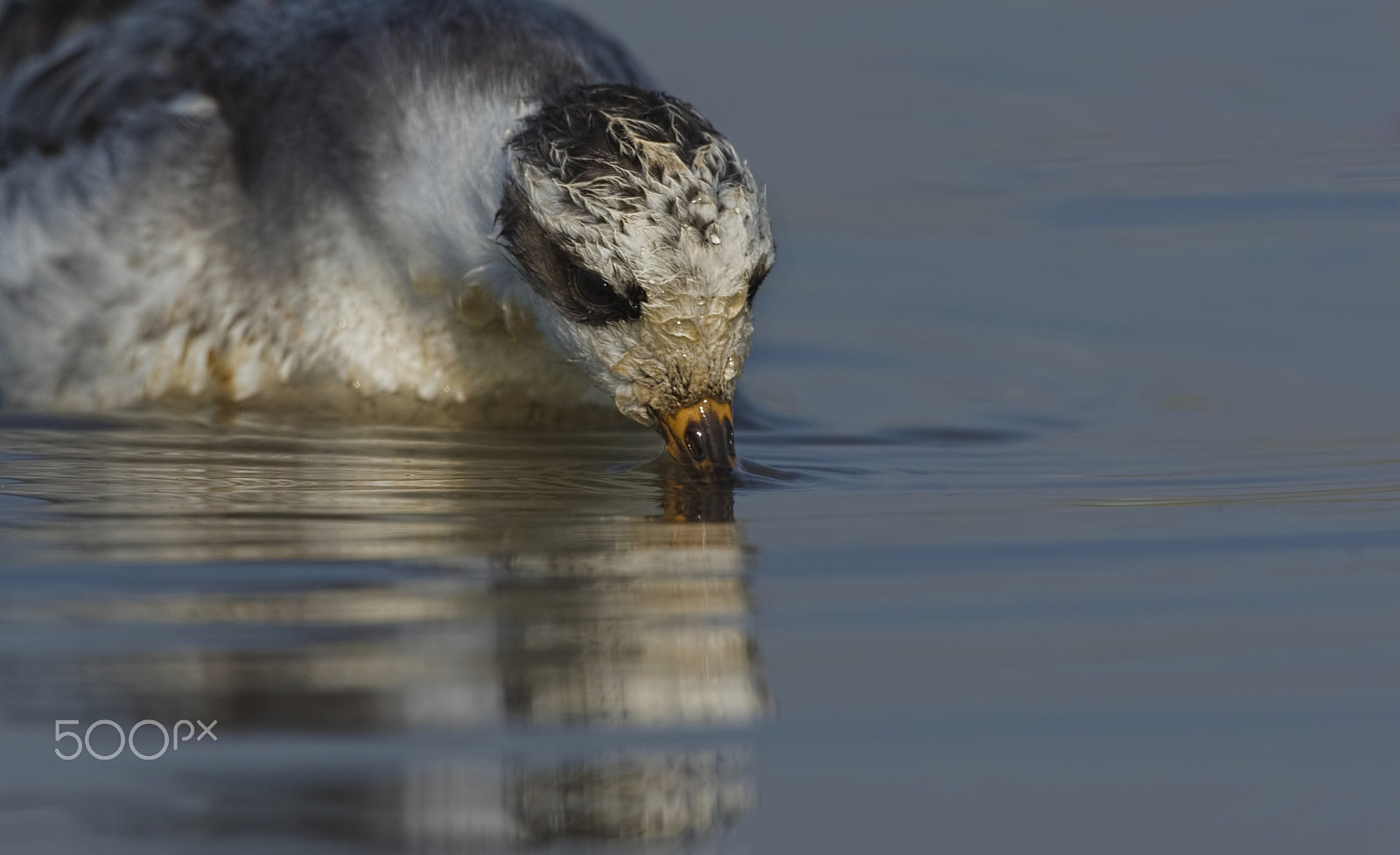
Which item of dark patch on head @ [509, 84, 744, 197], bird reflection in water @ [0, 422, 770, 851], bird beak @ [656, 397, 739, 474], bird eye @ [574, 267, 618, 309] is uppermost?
dark patch on head @ [509, 84, 744, 197]

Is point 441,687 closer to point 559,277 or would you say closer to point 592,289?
point 592,289

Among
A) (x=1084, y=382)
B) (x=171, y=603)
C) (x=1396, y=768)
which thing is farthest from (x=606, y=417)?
(x=1396, y=768)

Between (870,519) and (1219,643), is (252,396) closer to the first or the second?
(870,519)

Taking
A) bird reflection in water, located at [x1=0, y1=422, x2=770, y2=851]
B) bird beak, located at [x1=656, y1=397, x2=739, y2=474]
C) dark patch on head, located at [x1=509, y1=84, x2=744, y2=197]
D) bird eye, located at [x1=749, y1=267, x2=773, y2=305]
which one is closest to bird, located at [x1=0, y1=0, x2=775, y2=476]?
dark patch on head, located at [x1=509, y1=84, x2=744, y2=197]

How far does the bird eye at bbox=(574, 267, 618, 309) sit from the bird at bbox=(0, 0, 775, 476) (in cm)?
2

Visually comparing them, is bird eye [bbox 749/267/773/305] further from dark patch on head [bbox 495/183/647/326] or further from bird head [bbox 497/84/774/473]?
dark patch on head [bbox 495/183/647/326]

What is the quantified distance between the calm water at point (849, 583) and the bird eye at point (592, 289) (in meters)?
0.50

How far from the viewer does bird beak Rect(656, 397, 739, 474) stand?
623cm

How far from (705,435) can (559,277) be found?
0.64m

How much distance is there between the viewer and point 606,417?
7234mm

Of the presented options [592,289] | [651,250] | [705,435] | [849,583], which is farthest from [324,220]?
[849,583]

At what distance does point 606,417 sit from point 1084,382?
155 centimetres

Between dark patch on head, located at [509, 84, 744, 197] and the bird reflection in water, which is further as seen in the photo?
dark patch on head, located at [509, 84, 744, 197]

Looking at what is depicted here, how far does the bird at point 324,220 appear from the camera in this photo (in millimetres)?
6875
